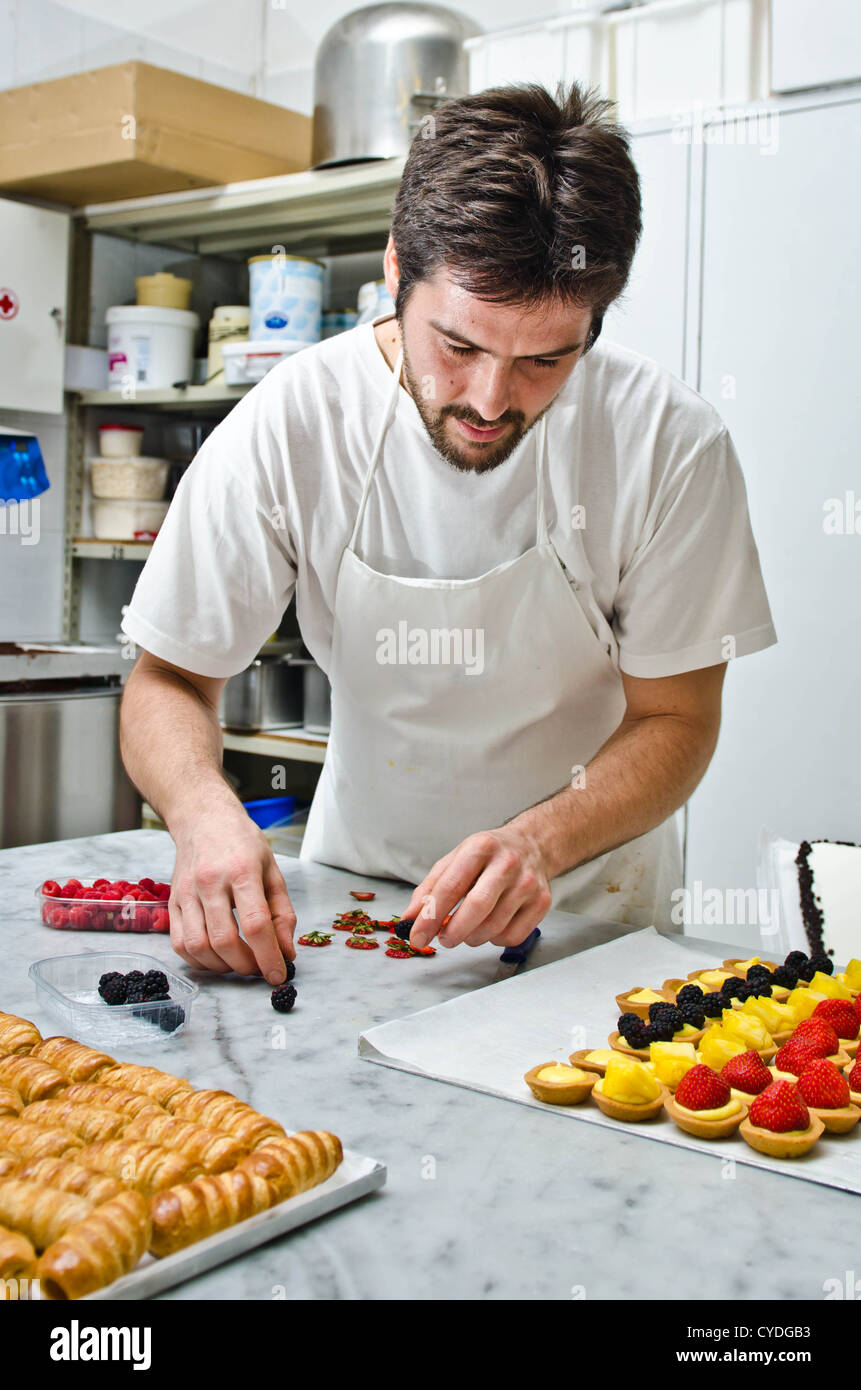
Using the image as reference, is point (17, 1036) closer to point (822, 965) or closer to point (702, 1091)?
point (702, 1091)

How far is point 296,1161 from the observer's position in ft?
2.47

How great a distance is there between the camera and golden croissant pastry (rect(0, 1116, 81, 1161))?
2.56ft

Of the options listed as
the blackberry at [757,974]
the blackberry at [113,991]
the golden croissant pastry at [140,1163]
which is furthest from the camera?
the blackberry at [757,974]

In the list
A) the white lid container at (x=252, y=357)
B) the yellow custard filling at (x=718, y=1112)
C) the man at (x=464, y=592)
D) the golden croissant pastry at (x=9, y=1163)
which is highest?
the white lid container at (x=252, y=357)

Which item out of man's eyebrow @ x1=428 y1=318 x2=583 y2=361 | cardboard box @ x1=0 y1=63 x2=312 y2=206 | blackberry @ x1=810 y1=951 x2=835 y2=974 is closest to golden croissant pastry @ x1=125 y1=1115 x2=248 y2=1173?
blackberry @ x1=810 y1=951 x2=835 y2=974

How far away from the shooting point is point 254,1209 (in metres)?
0.72

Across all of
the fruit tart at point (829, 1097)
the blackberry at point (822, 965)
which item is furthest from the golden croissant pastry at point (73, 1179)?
the blackberry at point (822, 965)

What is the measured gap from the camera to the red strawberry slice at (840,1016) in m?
1.08

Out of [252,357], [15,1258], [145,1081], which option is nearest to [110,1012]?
[145,1081]

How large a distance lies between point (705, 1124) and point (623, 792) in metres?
0.60

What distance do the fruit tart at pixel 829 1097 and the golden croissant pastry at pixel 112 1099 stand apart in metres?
0.47

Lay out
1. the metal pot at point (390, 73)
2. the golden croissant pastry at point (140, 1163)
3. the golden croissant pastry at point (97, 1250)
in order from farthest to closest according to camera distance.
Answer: the metal pot at point (390, 73) < the golden croissant pastry at point (140, 1163) < the golden croissant pastry at point (97, 1250)

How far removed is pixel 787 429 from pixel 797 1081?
60.4 inches

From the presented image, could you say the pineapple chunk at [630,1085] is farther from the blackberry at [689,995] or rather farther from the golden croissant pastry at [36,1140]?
the golden croissant pastry at [36,1140]
